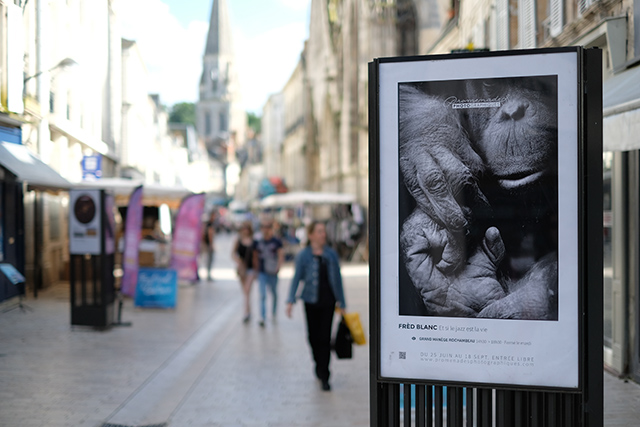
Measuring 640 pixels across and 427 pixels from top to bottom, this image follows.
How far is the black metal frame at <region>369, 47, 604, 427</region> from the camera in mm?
4340

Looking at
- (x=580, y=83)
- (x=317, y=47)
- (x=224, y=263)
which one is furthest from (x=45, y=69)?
(x=317, y=47)

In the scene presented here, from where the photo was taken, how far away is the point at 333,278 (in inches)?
331

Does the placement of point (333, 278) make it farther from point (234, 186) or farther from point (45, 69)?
point (234, 186)

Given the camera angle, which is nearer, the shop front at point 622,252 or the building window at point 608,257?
the shop front at point 622,252

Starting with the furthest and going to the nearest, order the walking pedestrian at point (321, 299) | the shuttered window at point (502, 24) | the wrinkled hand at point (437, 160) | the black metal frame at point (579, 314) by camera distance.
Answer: the shuttered window at point (502, 24)
the walking pedestrian at point (321, 299)
the wrinkled hand at point (437, 160)
the black metal frame at point (579, 314)

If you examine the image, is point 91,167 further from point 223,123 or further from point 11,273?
point 223,123

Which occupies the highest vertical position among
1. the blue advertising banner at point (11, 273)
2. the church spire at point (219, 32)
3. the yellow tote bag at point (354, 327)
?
the church spire at point (219, 32)

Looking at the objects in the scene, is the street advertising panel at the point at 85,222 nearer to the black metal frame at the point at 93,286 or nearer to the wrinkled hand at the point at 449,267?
the black metal frame at the point at 93,286

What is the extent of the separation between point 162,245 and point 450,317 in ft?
66.0

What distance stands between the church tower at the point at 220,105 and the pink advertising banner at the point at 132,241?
118m

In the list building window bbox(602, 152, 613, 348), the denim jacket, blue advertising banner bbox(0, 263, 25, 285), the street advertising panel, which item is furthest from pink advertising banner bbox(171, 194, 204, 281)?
building window bbox(602, 152, 613, 348)

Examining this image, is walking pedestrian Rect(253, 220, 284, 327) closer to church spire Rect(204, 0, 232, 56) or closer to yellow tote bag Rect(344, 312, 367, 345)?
yellow tote bag Rect(344, 312, 367, 345)

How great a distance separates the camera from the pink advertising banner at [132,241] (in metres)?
15.0

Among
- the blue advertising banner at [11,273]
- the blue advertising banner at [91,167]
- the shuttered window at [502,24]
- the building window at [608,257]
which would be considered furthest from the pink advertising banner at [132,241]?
the building window at [608,257]
